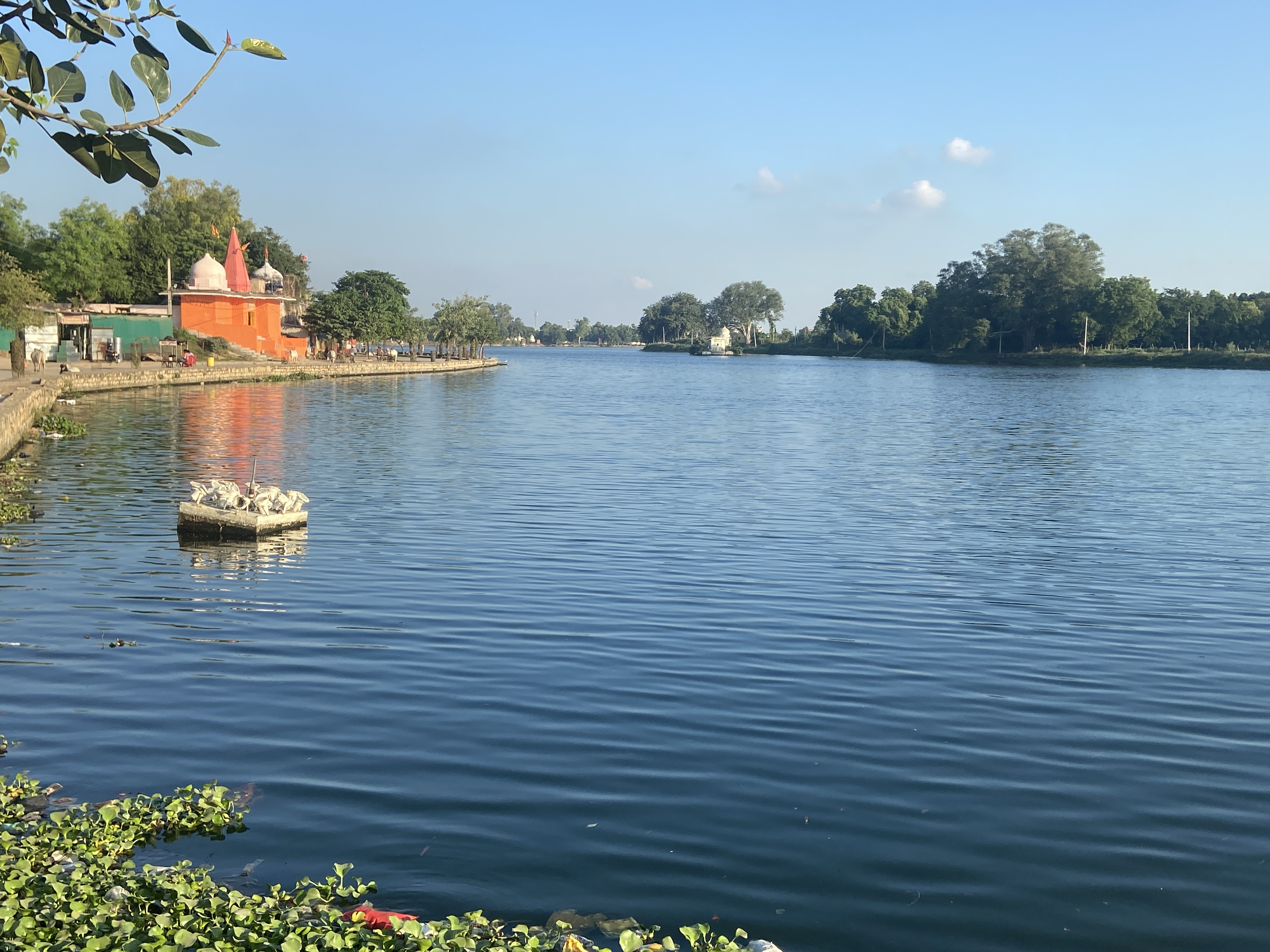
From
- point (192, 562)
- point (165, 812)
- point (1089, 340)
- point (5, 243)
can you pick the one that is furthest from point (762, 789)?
point (1089, 340)

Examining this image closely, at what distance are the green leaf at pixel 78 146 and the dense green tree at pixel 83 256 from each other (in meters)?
82.7

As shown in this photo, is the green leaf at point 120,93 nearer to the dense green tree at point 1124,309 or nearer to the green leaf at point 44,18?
the green leaf at point 44,18

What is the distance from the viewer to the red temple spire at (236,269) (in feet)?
289

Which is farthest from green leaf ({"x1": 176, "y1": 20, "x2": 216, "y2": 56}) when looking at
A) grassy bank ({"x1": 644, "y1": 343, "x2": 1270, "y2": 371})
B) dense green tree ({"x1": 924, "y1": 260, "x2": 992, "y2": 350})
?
dense green tree ({"x1": 924, "y1": 260, "x2": 992, "y2": 350})

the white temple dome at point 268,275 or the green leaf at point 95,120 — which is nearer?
the green leaf at point 95,120

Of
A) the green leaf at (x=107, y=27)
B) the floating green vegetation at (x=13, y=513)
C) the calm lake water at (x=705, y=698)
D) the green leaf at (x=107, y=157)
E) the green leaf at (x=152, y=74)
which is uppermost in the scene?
the green leaf at (x=107, y=27)

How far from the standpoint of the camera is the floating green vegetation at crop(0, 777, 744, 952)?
5043 millimetres

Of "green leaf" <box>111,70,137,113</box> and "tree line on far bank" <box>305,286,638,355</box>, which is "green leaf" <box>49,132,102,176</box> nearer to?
"green leaf" <box>111,70,137,113</box>

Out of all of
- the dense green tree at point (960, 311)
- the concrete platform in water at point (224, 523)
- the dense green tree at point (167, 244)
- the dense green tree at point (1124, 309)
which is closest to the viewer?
the concrete platform in water at point (224, 523)

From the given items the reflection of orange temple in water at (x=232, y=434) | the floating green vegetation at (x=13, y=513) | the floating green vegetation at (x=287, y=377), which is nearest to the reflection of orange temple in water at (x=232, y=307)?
the floating green vegetation at (x=287, y=377)

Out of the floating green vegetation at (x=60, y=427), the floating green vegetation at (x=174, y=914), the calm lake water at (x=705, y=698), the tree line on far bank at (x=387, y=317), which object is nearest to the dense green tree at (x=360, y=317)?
the tree line on far bank at (x=387, y=317)

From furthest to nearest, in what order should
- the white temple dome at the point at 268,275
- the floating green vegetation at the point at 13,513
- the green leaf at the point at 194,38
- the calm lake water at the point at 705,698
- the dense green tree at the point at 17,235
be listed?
the white temple dome at the point at 268,275, the dense green tree at the point at 17,235, the floating green vegetation at the point at 13,513, the calm lake water at the point at 705,698, the green leaf at the point at 194,38

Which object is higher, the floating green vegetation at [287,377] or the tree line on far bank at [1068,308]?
the tree line on far bank at [1068,308]

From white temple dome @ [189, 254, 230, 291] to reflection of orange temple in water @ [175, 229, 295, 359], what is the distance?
3 centimetres
